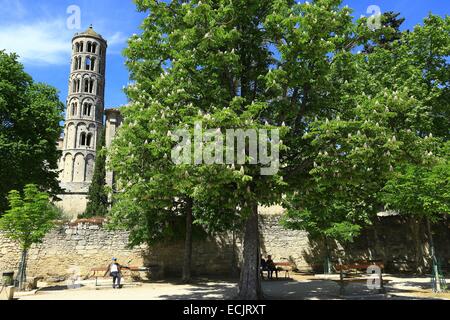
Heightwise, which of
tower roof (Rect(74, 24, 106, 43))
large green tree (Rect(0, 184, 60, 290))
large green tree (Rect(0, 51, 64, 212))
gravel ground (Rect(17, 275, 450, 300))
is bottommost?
gravel ground (Rect(17, 275, 450, 300))

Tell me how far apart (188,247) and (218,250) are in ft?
11.3

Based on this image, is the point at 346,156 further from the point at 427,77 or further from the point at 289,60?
the point at 427,77

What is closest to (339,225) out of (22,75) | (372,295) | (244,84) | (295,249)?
(295,249)

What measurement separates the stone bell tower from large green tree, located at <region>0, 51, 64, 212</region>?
34.8 m

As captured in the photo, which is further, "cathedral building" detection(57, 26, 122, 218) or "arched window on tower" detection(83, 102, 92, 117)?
"arched window on tower" detection(83, 102, 92, 117)

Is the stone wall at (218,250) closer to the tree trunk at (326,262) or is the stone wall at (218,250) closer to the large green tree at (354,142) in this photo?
the tree trunk at (326,262)

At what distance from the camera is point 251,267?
42.7ft

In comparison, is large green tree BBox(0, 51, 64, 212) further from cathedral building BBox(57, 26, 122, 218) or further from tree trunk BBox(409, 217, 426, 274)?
cathedral building BBox(57, 26, 122, 218)

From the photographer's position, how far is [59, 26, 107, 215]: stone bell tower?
2522 inches

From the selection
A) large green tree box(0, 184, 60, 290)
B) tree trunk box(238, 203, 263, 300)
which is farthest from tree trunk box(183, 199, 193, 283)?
tree trunk box(238, 203, 263, 300)

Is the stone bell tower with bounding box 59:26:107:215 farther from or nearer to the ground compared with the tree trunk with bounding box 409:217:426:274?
farther from the ground

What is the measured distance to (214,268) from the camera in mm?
23812

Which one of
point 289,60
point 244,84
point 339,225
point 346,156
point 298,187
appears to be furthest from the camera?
point 339,225

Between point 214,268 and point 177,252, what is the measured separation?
2574 millimetres
